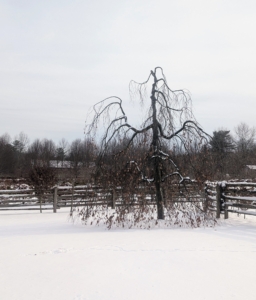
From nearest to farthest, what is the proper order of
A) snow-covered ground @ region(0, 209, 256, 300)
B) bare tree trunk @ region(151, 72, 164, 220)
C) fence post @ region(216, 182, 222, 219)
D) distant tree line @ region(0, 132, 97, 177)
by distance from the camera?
1. snow-covered ground @ region(0, 209, 256, 300)
2. bare tree trunk @ region(151, 72, 164, 220)
3. fence post @ region(216, 182, 222, 219)
4. distant tree line @ region(0, 132, 97, 177)

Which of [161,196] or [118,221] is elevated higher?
[161,196]

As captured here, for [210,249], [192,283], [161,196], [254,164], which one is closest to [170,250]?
[210,249]

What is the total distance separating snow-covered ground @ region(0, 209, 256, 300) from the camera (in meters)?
3.79

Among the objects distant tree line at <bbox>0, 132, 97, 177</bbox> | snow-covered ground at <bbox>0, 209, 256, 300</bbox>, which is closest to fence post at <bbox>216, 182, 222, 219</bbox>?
snow-covered ground at <bbox>0, 209, 256, 300</bbox>

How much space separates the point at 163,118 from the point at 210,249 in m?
4.04

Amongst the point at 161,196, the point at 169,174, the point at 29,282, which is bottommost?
the point at 29,282

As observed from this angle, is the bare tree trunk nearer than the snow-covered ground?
No

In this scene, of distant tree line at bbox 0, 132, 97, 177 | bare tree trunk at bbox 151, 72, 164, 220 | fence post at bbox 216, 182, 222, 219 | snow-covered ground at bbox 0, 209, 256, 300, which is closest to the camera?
snow-covered ground at bbox 0, 209, 256, 300

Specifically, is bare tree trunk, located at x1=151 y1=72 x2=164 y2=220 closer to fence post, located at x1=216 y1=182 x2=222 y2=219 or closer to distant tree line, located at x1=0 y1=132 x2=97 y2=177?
fence post, located at x1=216 y1=182 x2=222 y2=219

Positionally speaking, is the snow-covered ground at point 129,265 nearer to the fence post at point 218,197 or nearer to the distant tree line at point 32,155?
the fence post at point 218,197

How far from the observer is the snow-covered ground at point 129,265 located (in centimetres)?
379

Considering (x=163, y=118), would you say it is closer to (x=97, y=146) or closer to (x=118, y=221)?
(x=97, y=146)

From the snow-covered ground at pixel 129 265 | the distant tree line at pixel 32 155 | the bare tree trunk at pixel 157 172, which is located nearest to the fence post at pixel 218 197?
the bare tree trunk at pixel 157 172

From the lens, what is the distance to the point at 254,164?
28094mm
